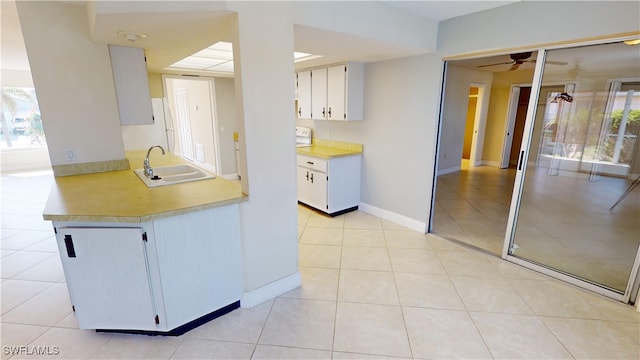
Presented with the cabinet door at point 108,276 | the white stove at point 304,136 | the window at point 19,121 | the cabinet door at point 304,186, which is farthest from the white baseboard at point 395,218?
the window at point 19,121

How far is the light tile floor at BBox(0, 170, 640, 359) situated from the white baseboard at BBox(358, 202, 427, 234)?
1.76ft

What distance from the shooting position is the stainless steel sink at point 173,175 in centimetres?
237

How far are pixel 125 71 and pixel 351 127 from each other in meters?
2.81

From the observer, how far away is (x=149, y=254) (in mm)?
1771

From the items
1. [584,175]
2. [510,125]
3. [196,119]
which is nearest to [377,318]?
[584,175]

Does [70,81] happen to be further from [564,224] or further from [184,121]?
[564,224]

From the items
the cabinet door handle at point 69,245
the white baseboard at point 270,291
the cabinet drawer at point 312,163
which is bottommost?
the white baseboard at point 270,291

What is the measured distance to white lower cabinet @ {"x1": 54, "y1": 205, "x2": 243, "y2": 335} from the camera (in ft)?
5.66

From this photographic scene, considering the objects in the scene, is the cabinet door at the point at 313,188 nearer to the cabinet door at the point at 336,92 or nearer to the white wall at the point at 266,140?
the cabinet door at the point at 336,92

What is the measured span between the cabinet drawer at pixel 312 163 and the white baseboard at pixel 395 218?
2.98 feet

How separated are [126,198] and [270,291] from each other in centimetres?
128

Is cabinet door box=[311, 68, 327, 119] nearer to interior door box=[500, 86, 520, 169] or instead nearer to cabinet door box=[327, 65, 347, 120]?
cabinet door box=[327, 65, 347, 120]

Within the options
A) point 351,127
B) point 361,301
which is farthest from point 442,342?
point 351,127

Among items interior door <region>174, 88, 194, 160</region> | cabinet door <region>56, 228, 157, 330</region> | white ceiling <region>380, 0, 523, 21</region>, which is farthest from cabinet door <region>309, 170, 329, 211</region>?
interior door <region>174, 88, 194, 160</region>
